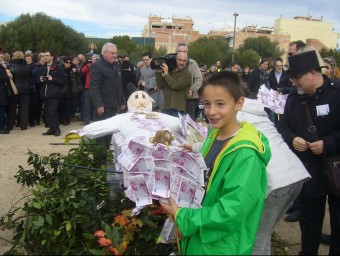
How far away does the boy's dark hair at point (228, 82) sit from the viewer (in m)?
2.26

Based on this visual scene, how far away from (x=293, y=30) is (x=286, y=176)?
4412 inches

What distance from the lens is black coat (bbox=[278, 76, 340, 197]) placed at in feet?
10.5

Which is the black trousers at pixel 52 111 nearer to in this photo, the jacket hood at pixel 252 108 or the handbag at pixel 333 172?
the jacket hood at pixel 252 108

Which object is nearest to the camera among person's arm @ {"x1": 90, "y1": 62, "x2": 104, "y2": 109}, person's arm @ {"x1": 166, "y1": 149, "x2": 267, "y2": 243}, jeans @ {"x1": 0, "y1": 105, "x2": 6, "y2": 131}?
person's arm @ {"x1": 166, "y1": 149, "x2": 267, "y2": 243}

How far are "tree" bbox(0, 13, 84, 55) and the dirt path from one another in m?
29.0

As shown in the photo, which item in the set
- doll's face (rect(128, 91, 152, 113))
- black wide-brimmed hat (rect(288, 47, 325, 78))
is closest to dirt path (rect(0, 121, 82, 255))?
doll's face (rect(128, 91, 152, 113))

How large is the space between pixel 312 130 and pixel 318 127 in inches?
2.1

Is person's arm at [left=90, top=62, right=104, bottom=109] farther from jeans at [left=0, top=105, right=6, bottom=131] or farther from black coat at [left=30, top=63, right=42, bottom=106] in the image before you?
black coat at [left=30, top=63, right=42, bottom=106]

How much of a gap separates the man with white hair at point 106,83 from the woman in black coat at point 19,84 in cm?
372

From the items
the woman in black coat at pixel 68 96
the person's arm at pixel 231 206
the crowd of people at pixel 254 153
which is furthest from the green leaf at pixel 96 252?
the woman in black coat at pixel 68 96

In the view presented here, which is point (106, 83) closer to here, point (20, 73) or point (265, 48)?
point (20, 73)

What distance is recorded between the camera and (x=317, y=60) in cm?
316

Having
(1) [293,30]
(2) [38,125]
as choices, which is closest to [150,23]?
(1) [293,30]

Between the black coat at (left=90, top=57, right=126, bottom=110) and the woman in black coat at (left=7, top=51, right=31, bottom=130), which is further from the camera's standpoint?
the woman in black coat at (left=7, top=51, right=31, bottom=130)
